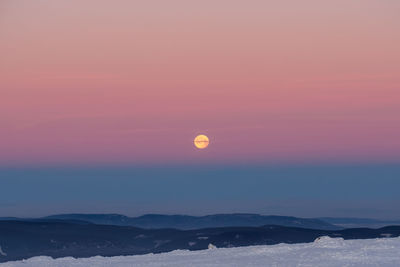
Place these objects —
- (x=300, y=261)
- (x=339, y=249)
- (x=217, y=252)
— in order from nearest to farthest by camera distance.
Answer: (x=300, y=261)
(x=339, y=249)
(x=217, y=252)

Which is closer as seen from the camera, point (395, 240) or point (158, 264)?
point (158, 264)

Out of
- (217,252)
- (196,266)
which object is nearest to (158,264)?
(196,266)

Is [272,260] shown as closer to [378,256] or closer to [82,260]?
[378,256]

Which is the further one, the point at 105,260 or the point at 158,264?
the point at 105,260

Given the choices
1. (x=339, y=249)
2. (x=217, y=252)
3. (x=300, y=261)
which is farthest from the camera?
(x=217, y=252)

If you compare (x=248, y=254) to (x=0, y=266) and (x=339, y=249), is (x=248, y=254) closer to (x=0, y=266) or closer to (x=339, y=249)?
(x=339, y=249)

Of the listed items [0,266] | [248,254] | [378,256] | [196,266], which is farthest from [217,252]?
[0,266]
